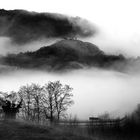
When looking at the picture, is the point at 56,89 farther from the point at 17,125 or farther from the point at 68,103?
the point at 17,125

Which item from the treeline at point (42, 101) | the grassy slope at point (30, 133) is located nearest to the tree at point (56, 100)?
the treeline at point (42, 101)

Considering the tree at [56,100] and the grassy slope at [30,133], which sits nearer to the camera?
the grassy slope at [30,133]

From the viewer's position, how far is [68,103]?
97.2m

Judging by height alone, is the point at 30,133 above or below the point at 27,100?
below

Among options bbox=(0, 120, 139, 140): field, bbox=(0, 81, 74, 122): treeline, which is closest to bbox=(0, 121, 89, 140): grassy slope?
bbox=(0, 120, 139, 140): field

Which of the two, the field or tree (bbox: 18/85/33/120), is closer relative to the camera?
the field

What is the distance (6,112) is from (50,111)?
32.2 meters

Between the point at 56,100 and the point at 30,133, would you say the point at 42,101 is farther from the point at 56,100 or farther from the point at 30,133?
the point at 30,133

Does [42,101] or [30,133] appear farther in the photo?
[42,101]

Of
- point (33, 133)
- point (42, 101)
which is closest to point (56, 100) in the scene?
point (42, 101)

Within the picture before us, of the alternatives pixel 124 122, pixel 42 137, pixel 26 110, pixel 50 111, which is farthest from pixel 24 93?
pixel 42 137

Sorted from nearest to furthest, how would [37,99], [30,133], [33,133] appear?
[30,133], [33,133], [37,99]

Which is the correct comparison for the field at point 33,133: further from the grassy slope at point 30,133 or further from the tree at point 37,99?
the tree at point 37,99

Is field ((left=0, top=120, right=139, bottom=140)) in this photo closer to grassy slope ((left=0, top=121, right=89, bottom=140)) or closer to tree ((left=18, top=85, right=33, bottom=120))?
grassy slope ((left=0, top=121, right=89, bottom=140))
